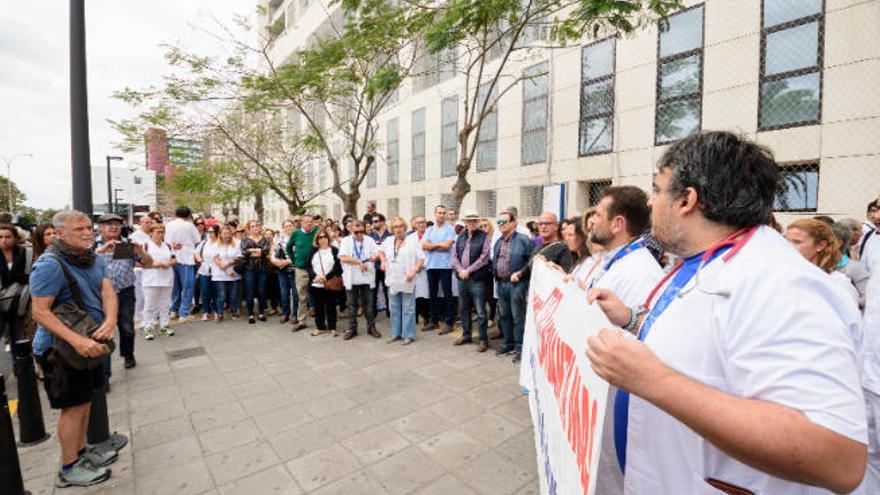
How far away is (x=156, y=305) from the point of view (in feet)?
23.1

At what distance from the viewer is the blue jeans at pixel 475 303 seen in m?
6.29

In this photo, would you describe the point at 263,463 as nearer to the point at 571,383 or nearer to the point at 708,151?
the point at 571,383

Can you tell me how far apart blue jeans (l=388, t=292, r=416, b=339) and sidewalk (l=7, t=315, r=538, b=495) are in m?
0.44

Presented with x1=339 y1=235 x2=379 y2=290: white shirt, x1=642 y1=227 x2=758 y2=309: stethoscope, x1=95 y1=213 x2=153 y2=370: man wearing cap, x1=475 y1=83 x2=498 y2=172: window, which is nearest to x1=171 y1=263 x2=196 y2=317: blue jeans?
x1=95 y1=213 x2=153 y2=370: man wearing cap

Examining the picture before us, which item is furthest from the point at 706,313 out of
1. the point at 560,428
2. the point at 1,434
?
the point at 1,434

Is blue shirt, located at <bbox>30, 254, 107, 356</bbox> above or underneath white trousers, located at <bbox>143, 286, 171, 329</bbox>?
above

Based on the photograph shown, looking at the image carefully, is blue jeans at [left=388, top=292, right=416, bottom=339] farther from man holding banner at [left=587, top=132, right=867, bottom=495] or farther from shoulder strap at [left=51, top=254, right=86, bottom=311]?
man holding banner at [left=587, top=132, right=867, bottom=495]

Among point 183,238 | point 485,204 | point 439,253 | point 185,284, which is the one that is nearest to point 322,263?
point 439,253

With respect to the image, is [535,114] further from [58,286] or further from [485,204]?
[58,286]

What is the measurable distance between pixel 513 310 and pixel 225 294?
603 centimetres

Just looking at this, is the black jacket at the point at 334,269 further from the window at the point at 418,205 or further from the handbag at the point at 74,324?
the window at the point at 418,205

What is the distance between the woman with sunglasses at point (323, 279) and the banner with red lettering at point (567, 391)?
503 cm

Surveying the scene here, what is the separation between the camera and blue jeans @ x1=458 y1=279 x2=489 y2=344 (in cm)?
629

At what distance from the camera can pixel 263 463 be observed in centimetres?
332
